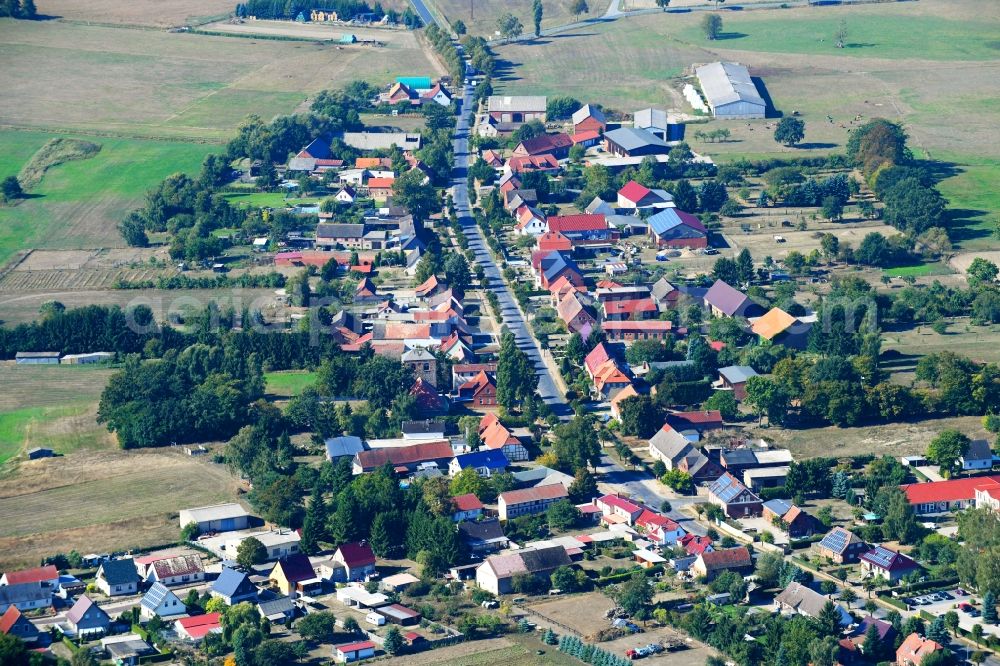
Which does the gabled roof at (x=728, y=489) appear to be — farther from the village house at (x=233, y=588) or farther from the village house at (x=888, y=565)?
the village house at (x=233, y=588)

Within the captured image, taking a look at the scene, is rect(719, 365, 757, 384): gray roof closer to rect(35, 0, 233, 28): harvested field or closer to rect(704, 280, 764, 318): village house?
rect(704, 280, 764, 318): village house

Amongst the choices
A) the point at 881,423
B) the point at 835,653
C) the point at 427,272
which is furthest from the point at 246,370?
the point at 835,653

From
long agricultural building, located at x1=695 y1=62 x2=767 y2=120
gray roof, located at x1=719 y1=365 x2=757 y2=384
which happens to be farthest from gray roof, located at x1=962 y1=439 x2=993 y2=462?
long agricultural building, located at x1=695 y1=62 x2=767 y2=120

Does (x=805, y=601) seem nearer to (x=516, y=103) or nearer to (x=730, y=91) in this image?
(x=516, y=103)

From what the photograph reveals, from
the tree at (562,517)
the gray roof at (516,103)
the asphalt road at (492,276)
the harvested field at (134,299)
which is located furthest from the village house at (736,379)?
the gray roof at (516,103)

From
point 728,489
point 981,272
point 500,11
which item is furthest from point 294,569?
point 500,11
